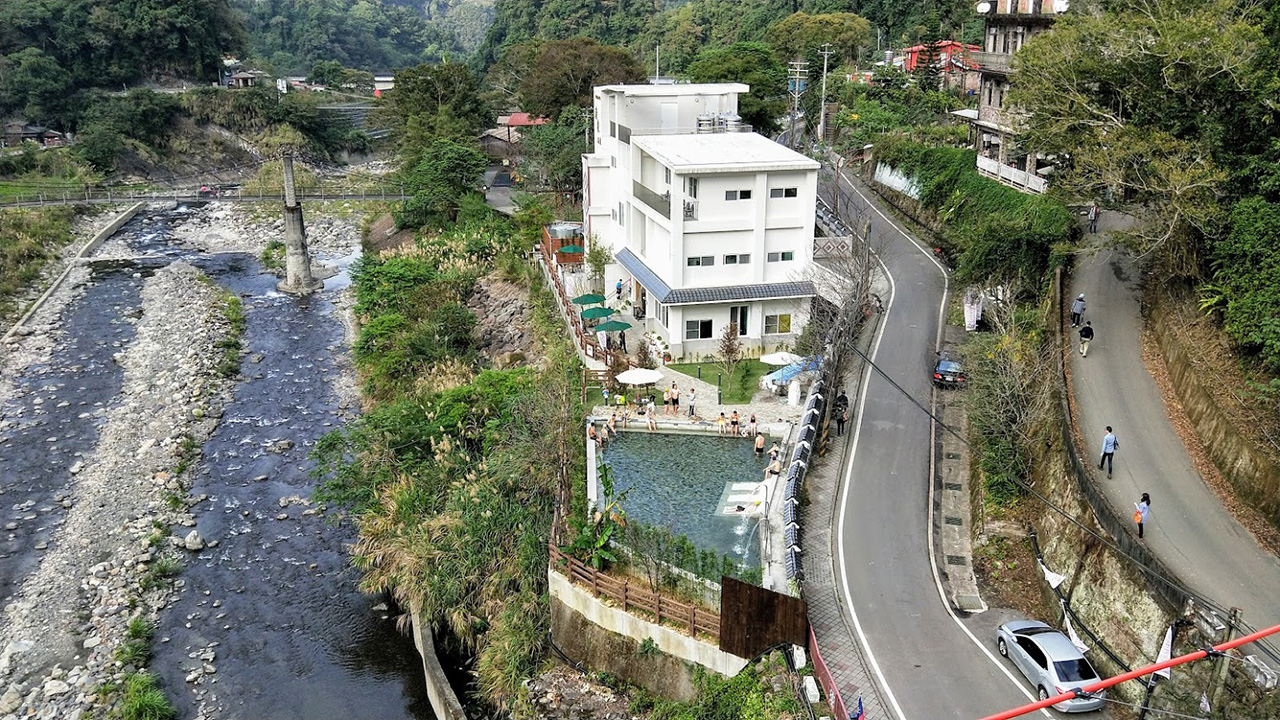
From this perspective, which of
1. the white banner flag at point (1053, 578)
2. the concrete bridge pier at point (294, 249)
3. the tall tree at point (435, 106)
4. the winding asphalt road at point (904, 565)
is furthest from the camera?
the tall tree at point (435, 106)

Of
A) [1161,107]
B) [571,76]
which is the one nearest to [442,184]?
[571,76]

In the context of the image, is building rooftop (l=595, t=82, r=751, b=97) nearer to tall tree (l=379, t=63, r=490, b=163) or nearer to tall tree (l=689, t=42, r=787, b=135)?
tall tree (l=689, t=42, r=787, b=135)

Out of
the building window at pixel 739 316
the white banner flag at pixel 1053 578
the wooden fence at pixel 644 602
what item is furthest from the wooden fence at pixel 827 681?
the building window at pixel 739 316

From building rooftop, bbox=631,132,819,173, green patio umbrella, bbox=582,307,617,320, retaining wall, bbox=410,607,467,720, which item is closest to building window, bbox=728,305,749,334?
green patio umbrella, bbox=582,307,617,320

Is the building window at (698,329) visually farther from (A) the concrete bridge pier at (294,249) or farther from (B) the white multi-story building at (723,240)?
(A) the concrete bridge pier at (294,249)

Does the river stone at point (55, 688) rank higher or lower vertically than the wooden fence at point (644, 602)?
lower

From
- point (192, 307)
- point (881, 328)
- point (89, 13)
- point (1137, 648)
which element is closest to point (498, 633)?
point (1137, 648)
